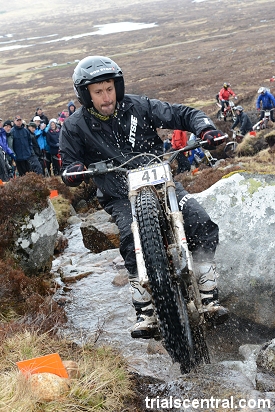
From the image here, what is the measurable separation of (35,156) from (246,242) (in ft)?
36.5

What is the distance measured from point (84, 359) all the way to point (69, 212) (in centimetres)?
937

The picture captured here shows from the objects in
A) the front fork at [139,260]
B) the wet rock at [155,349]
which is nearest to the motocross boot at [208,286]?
the front fork at [139,260]

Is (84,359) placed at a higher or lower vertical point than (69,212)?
higher

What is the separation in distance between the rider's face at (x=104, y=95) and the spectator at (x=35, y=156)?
1125cm

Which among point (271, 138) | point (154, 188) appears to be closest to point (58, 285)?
point (154, 188)

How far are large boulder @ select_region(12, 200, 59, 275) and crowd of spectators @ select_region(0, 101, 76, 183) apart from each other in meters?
6.14

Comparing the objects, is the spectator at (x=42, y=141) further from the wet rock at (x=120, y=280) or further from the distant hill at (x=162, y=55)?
the distant hill at (x=162, y=55)

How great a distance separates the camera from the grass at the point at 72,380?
136 inches

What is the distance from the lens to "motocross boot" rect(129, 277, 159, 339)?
448 cm

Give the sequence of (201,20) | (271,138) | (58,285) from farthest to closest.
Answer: (201,20) < (271,138) < (58,285)

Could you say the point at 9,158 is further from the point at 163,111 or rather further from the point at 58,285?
the point at 163,111

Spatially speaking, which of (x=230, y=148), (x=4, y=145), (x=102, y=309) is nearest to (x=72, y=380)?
(x=102, y=309)

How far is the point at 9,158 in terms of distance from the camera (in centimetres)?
1636

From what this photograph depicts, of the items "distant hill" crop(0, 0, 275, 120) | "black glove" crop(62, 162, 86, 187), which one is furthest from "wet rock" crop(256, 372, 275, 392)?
Answer: "distant hill" crop(0, 0, 275, 120)
